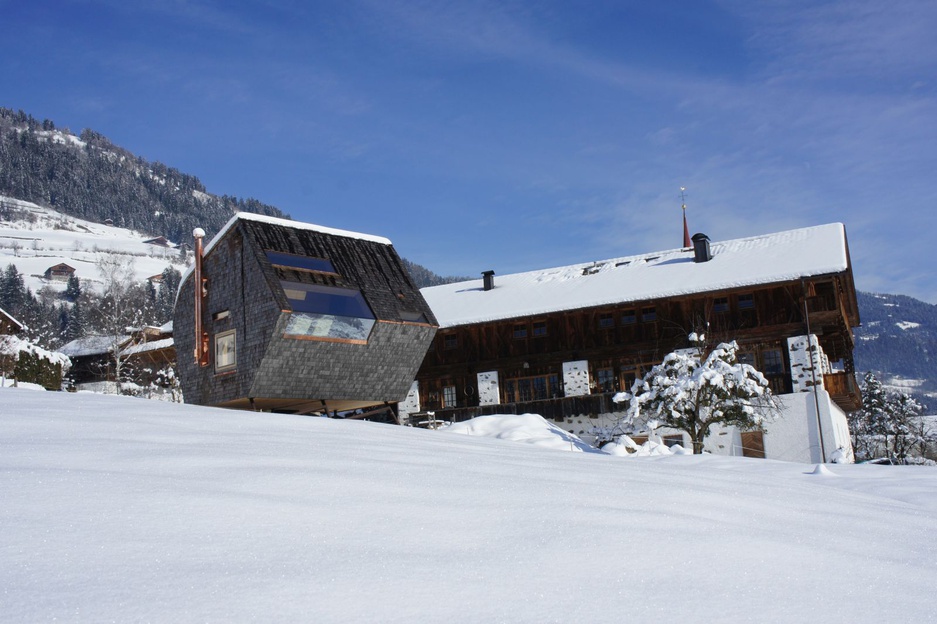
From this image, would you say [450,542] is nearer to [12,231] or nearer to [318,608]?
[318,608]

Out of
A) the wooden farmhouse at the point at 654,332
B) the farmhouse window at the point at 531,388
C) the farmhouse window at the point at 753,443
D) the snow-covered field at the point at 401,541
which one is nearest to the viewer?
the snow-covered field at the point at 401,541

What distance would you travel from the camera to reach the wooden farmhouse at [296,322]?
19.8m

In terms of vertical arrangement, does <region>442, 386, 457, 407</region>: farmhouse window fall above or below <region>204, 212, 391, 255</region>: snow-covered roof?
below

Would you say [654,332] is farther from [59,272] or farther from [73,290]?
[59,272]

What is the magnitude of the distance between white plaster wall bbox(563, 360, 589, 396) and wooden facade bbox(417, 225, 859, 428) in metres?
0.06

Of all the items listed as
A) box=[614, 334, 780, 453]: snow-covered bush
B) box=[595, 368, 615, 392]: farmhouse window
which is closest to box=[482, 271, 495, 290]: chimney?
box=[595, 368, 615, 392]: farmhouse window

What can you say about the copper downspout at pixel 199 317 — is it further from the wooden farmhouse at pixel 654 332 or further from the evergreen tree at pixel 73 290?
the evergreen tree at pixel 73 290

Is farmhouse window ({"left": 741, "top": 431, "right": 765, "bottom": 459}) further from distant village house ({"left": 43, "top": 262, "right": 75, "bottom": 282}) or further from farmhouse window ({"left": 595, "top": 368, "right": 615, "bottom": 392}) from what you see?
distant village house ({"left": 43, "top": 262, "right": 75, "bottom": 282})

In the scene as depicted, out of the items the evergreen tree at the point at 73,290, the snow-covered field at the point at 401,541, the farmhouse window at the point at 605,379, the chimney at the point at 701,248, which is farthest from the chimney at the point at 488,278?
the evergreen tree at the point at 73,290

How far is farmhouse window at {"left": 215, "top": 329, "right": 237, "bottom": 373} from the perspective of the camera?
2067 cm

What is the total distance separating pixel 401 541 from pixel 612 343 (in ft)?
101

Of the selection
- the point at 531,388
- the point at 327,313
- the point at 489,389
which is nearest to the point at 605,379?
the point at 531,388

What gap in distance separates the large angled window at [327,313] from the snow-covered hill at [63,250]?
109 metres

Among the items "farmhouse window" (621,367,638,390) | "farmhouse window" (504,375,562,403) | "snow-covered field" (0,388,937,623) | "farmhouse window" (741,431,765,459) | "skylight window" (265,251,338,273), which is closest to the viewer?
"snow-covered field" (0,388,937,623)
